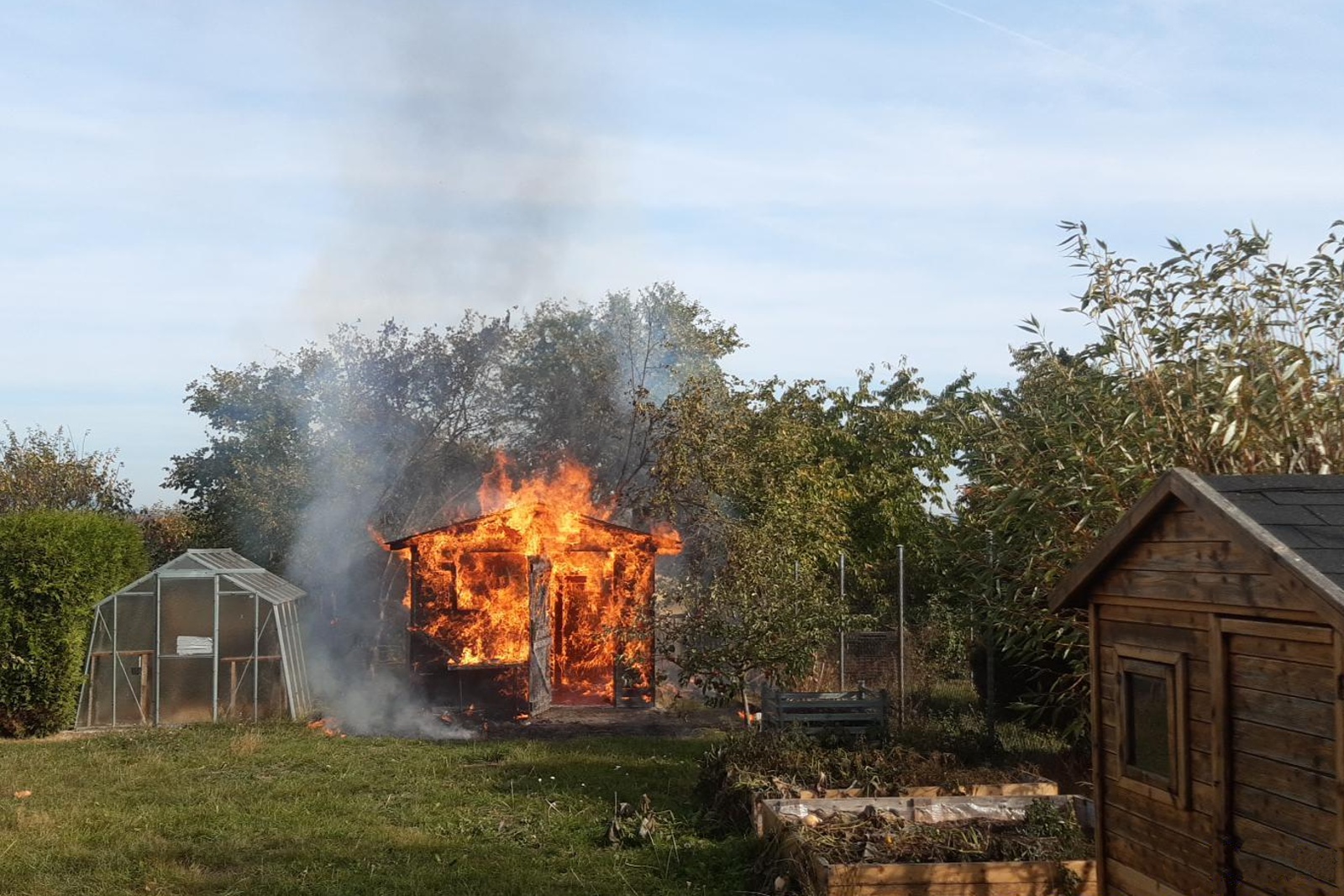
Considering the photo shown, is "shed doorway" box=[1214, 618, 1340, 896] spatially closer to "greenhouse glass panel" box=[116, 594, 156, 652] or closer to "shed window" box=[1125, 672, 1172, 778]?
"shed window" box=[1125, 672, 1172, 778]

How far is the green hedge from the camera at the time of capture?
21.2 m

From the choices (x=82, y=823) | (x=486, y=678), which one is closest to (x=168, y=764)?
(x=82, y=823)

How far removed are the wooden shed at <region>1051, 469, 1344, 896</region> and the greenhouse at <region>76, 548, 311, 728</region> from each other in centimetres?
1827

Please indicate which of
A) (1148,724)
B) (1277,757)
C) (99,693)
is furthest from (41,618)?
(1277,757)

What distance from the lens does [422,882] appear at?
11.0 m

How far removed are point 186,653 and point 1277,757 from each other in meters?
21.0

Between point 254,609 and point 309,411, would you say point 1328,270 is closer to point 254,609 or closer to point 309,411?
point 254,609

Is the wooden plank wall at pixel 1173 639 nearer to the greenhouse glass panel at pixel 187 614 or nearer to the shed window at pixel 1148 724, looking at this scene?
the shed window at pixel 1148 724

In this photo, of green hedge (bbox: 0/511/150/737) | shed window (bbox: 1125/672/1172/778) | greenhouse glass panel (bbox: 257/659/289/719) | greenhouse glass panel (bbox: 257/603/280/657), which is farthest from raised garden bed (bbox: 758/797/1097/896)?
green hedge (bbox: 0/511/150/737)

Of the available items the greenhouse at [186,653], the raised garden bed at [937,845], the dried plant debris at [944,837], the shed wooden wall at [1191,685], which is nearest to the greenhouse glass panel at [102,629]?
the greenhouse at [186,653]

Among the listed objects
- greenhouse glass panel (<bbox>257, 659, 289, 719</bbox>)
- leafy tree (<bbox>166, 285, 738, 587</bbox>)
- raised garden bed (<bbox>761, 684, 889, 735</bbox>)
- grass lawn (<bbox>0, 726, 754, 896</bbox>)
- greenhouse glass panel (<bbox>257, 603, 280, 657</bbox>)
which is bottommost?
grass lawn (<bbox>0, 726, 754, 896</bbox>)

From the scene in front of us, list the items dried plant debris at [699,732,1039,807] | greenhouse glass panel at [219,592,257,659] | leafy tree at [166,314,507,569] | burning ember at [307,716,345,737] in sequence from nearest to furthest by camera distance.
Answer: dried plant debris at [699,732,1039,807], burning ember at [307,716,345,737], greenhouse glass panel at [219,592,257,659], leafy tree at [166,314,507,569]

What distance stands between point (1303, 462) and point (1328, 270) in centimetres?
210

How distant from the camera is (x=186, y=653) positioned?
2273 centimetres
